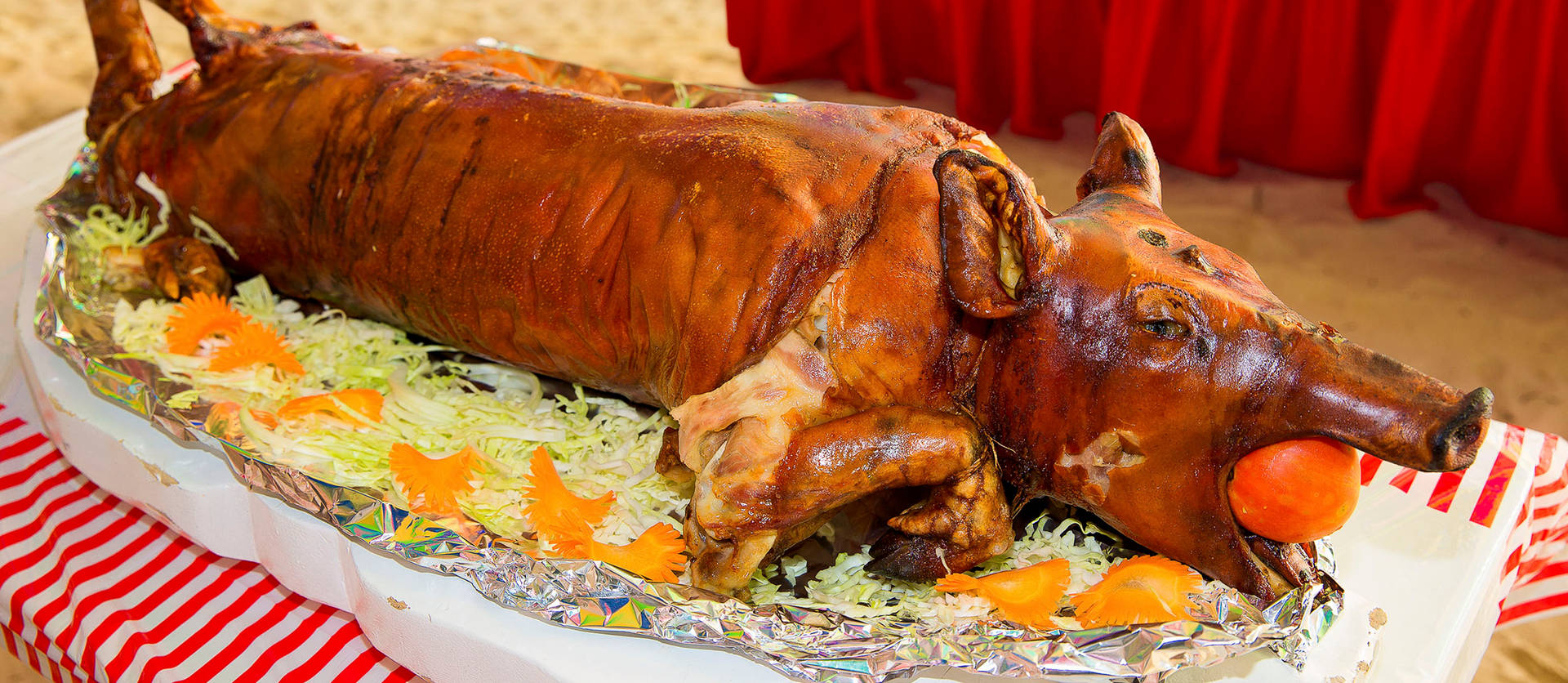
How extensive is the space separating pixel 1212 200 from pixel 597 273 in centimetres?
315

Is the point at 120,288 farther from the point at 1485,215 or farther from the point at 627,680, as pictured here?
the point at 1485,215

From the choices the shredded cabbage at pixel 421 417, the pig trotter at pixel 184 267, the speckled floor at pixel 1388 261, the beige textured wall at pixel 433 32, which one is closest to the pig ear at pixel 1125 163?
the shredded cabbage at pixel 421 417

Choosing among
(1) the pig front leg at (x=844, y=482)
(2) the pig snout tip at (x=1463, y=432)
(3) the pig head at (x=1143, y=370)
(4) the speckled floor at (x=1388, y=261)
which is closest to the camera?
(2) the pig snout tip at (x=1463, y=432)

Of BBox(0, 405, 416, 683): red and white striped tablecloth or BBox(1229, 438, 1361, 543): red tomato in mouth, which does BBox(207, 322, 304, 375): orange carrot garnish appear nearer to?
BBox(0, 405, 416, 683): red and white striped tablecloth

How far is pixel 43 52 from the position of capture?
5805 millimetres

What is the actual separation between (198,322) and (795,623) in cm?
161

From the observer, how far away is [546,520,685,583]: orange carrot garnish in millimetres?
2062

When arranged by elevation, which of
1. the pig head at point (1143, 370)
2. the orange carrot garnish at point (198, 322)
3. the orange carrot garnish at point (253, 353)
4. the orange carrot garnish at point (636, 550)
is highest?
the pig head at point (1143, 370)

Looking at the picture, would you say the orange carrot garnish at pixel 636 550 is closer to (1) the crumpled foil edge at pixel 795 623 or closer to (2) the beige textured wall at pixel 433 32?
(1) the crumpled foil edge at pixel 795 623

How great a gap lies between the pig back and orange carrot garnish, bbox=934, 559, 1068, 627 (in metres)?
0.53

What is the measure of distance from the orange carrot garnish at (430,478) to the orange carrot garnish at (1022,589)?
0.96 metres

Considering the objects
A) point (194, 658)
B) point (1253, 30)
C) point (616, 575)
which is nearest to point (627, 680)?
point (616, 575)

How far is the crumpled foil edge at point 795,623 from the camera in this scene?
1814mm

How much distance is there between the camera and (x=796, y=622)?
193cm
